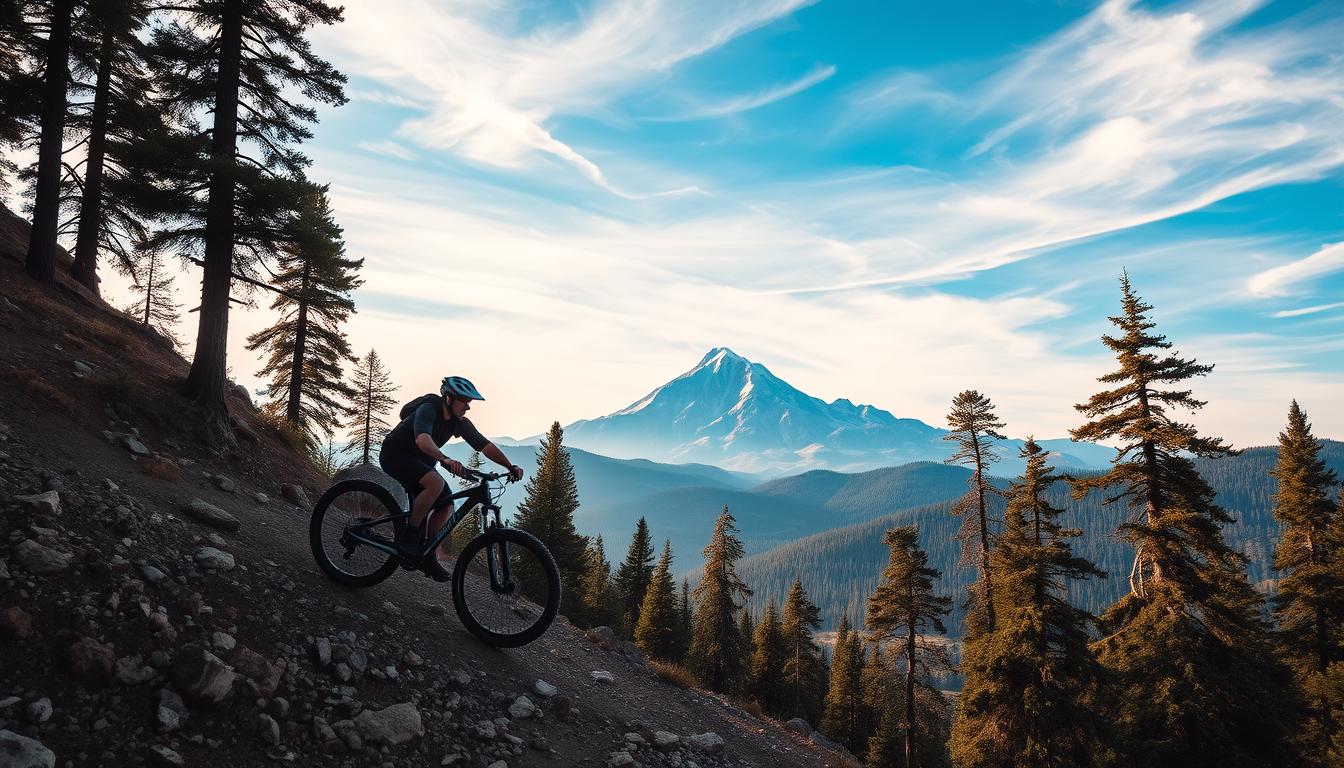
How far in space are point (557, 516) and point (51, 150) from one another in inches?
1053

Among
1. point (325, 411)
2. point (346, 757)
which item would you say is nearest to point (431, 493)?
point (346, 757)

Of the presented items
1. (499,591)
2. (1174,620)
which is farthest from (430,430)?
(1174,620)

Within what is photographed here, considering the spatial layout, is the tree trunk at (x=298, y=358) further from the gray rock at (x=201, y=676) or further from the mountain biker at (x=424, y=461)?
the gray rock at (x=201, y=676)

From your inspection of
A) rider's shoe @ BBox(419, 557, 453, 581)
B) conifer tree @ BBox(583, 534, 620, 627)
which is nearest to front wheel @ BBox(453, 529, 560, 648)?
rider's shoe @ BBox(419, 557, 453, 581)

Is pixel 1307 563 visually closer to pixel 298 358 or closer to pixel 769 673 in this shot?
pixel 769 673

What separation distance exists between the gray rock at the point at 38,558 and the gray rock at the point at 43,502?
0.81 meters

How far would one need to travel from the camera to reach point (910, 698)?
973 inches

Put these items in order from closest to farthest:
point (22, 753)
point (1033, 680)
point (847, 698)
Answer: point (22, 753) < point (1033, 680) < point (847, 698)

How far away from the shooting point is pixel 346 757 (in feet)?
16.4

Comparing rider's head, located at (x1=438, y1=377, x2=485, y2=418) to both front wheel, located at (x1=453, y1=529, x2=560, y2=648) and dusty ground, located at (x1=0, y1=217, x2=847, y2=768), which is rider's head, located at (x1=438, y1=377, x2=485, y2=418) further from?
dusty ground, located at (x1=0, y1=217, x2=847, y2=768)

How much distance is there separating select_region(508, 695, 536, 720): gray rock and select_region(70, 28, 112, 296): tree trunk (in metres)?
22.7

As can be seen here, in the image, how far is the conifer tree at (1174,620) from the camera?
53.6 ft

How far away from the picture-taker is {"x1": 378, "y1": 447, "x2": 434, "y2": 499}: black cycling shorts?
24.1 ft

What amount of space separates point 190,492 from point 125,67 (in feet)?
64.1
